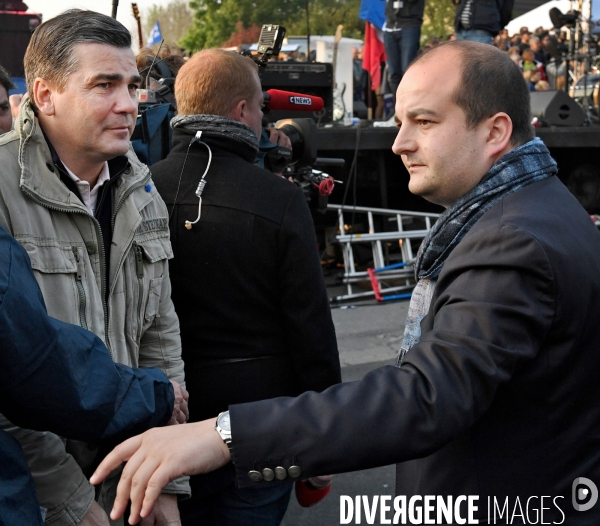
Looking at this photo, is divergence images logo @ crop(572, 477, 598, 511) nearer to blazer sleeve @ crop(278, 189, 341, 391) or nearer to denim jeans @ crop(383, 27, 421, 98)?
blazer sleeve @ crop(278, 189, 341, 391)

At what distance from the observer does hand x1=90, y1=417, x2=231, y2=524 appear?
124 centimetres

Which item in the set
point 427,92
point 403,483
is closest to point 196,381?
point 403,483

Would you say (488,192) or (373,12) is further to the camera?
(373,12)

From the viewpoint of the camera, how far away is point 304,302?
2.54 metres

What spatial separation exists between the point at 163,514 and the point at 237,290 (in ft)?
2.41

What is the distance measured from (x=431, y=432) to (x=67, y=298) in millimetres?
1057

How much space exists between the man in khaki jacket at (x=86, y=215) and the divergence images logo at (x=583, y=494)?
1.08 meters

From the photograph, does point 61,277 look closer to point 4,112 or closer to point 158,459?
point 158,459

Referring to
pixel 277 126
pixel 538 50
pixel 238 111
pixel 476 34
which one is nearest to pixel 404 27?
pixel 476 34

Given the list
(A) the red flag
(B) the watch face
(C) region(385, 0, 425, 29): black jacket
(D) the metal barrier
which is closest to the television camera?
(B) the watch face

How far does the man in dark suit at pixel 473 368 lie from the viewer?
130 centimetres

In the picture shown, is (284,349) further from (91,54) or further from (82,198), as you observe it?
(91,54)

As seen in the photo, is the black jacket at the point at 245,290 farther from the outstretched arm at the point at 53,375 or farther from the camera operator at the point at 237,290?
the outstretched arm at the point at 53,375

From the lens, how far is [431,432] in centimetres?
130
